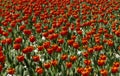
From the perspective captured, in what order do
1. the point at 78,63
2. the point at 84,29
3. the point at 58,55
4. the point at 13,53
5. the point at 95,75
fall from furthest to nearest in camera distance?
the point at 84,29 → the point at 13,53 → the point at 58,55 → the point at 78,63 → the point at 95,75

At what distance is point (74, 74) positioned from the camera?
7145 millimetres

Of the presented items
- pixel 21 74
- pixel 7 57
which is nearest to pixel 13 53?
pixel 7 57

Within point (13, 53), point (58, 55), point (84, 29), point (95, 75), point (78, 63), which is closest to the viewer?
point (95, 75)

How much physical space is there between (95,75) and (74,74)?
446 mm

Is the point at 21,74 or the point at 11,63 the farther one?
the point at 11,63

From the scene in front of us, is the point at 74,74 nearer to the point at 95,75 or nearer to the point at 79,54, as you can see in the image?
the point at 95,75

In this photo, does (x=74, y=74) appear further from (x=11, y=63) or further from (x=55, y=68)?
(x=11, y=63)

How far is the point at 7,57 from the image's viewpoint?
863 cm

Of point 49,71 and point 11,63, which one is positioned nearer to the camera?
point 49,71

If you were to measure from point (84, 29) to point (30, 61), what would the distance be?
3.11 meters

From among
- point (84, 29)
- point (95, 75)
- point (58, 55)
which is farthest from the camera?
point (84, 29)

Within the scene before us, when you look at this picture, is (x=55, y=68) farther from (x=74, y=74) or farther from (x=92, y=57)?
(x=92, y=57)

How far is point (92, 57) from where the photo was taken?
810 centimetres

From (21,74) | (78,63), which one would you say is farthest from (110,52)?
(21,74)
